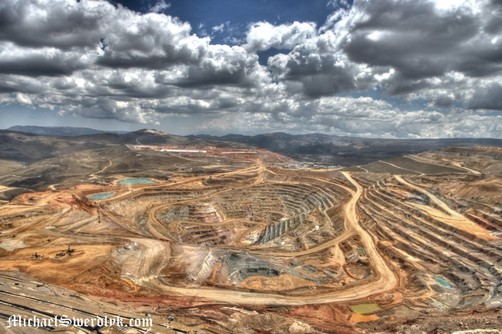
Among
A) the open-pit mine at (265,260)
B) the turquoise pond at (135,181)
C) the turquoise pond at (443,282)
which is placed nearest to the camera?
the open-pit mine at (265,260)

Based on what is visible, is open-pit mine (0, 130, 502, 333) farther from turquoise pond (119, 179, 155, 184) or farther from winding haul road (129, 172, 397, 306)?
turquoise pond (119, 179, 155, 184)

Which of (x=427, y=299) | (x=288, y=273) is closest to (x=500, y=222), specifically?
(x=427, y=299)

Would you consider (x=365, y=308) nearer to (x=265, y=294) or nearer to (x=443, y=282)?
(x=265, y=294)

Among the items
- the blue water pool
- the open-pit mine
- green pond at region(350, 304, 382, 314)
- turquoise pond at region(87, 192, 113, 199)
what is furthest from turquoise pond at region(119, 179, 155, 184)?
the blue water pool

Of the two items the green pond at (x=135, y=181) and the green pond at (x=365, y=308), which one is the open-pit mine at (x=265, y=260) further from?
the green pond at (x=135, y=181)

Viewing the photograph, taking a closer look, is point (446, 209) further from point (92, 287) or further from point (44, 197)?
point (44, 197)

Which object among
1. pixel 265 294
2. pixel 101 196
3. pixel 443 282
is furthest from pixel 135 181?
pixel 443 282

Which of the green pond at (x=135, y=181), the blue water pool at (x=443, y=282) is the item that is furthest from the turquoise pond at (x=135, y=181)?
the blue water pool at (x=443, y=282)
